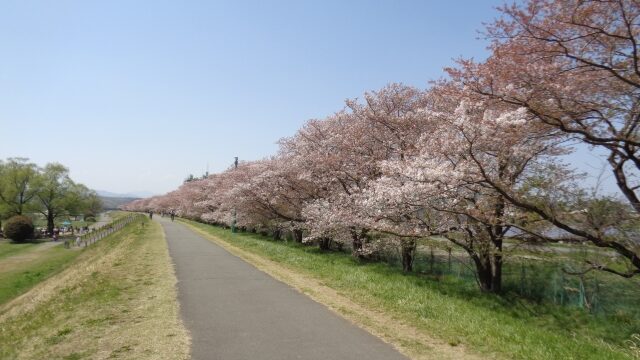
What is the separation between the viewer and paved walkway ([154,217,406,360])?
6.24 metres

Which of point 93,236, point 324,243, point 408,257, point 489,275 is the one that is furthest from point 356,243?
point 93,236

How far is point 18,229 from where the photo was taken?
174ft

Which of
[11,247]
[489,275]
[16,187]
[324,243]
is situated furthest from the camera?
[16,187]

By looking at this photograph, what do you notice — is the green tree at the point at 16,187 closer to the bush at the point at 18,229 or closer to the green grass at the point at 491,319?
the bush at the point at 18,229

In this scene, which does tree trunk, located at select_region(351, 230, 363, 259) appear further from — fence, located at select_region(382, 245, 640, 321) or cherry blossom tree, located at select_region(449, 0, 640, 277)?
cherry blossom tree, located at select_region(449, 0, 640, 277)

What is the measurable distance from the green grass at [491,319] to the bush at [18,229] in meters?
51.1

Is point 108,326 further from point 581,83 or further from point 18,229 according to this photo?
point 18,229

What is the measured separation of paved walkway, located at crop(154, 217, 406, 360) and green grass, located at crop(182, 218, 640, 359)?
56.1 inches

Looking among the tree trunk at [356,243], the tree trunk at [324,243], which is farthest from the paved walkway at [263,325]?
the tree trunk at [324,243]

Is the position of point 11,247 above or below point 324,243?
below

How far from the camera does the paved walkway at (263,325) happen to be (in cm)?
624

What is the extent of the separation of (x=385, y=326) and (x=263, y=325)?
220 cm

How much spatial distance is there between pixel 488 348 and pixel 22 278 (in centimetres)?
3018

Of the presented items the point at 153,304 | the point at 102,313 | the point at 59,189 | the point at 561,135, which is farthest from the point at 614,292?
the point at 59,189
